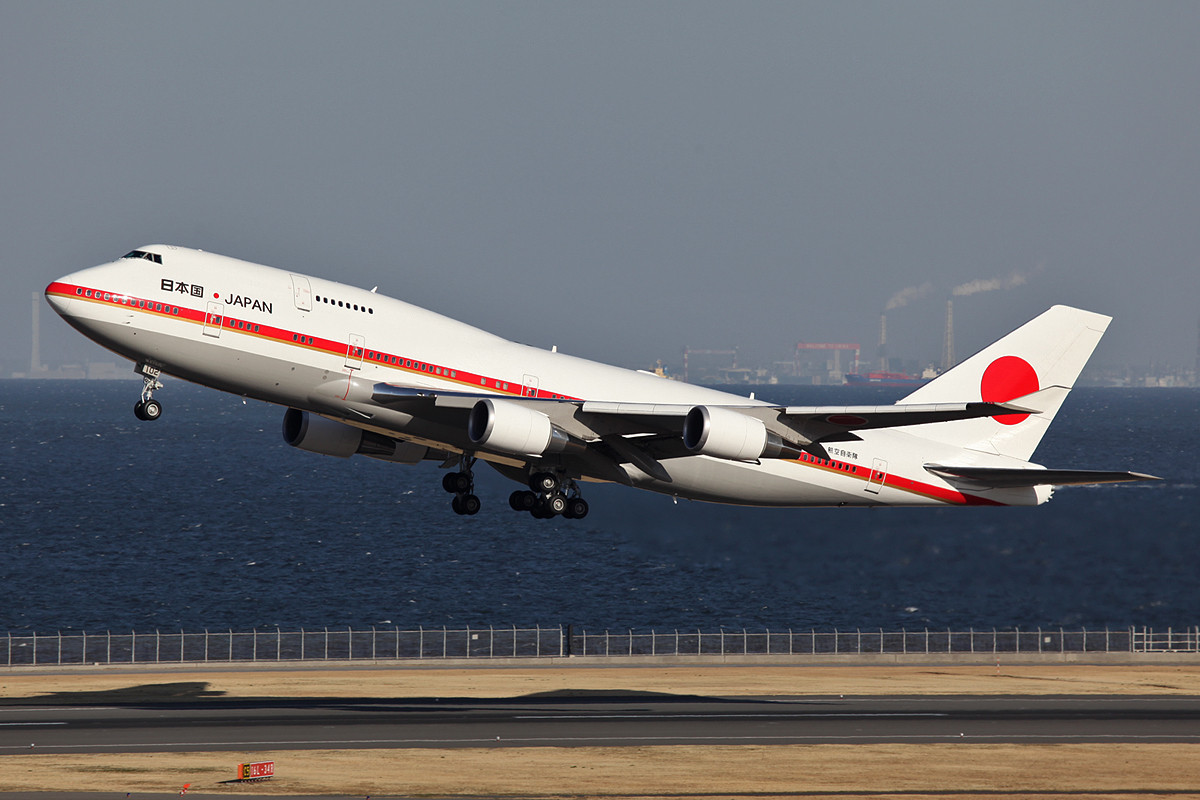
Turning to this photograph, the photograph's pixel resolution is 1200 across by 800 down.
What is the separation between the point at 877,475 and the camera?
48094mm

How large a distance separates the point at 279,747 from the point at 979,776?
81.3 ft

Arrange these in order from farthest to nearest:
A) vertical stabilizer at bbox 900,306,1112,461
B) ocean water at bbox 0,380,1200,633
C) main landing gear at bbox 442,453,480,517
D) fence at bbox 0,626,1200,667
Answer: ocean water at bbox 0,380,1200,633
fence at bbox 0,626,1200,667
vertical stabilizer at bbox 900,306,1112,461
main landing gear at bbox 442,453,480,517

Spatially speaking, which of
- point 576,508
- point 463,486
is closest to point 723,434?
point 576,508

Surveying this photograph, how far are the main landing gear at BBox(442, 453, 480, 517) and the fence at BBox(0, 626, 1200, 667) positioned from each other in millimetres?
21608

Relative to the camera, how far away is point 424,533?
143375mm

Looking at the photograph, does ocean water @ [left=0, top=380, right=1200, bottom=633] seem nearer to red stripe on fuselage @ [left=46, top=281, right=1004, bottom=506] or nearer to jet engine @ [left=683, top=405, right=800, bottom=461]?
red stripe on fuselage @ [left=46, top=281, right=1004, bottom=506]

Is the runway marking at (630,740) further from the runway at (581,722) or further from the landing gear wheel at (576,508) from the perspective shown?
the landing gear wheel at (576,508)

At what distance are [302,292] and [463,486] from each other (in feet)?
37.2

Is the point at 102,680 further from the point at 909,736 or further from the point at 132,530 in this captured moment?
the point at 132,530

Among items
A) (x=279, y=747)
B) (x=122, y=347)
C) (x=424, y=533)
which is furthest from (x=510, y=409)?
(x=424, y=533)

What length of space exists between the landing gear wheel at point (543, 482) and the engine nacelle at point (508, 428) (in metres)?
3.78

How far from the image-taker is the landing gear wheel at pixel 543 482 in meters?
43.5

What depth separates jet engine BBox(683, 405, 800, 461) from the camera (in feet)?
131

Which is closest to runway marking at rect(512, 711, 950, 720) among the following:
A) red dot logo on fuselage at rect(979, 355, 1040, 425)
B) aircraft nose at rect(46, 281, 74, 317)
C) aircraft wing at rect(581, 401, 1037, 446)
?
red dot logo on fuselage at rect(979, 355, 1040, 425)
